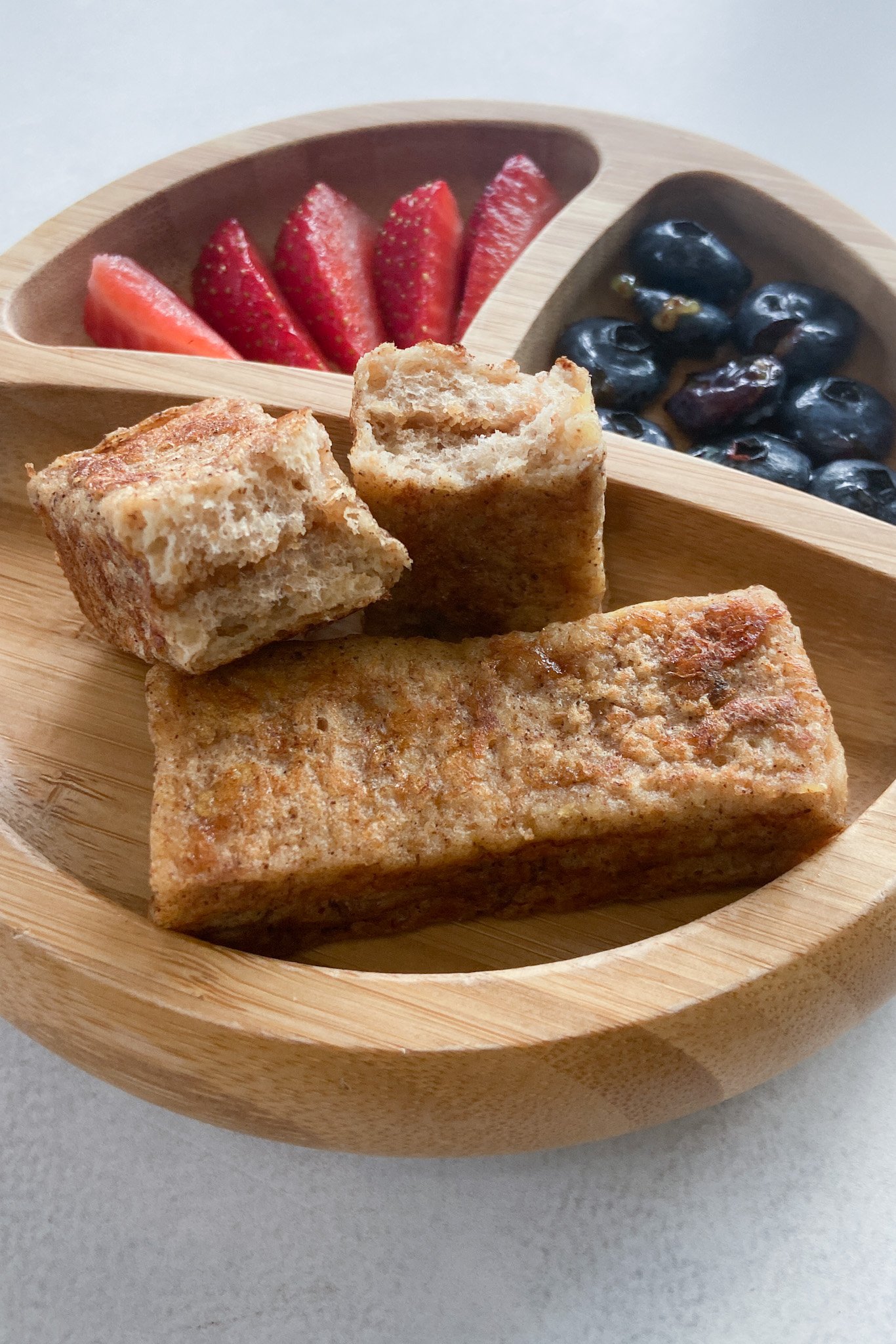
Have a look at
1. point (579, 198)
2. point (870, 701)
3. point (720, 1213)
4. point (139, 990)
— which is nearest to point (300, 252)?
point (579, 198)

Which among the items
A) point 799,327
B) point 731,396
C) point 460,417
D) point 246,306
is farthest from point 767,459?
point 246,306

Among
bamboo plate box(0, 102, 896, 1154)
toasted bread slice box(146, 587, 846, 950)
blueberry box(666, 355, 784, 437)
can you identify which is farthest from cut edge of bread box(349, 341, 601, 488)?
blueberry box(666, 355, 784, 437)

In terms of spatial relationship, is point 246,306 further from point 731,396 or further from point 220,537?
point 220,537

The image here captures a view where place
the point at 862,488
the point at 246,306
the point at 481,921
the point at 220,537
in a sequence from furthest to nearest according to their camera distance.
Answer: the point at 246,306 → the point at 862,488 → the point at 481,921 → the point at 220,537

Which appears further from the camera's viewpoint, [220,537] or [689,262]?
[689,262]

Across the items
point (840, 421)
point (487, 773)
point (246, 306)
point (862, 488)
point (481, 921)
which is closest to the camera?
point (487, 773)

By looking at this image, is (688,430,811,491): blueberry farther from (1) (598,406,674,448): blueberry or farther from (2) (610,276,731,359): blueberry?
(2) (610,276,731,359): blueberry

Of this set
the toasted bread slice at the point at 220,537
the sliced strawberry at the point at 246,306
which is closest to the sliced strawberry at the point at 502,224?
the sliced strawberry at the point at 246,306
